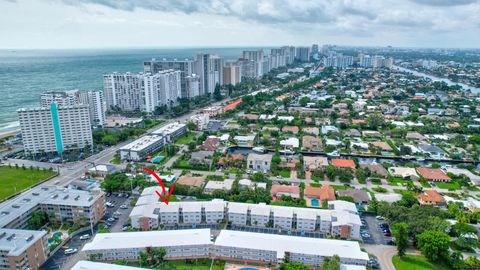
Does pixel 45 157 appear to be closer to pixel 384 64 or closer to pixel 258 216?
pixel 258 216

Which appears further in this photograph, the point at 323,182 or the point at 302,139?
the point at 302,139

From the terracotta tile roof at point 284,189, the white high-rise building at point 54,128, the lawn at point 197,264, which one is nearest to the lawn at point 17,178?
the white high-rise building at point 54,128

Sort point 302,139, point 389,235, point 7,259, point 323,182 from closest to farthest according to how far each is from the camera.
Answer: point 7,259
point 389,235
point 323,182
point 302,139

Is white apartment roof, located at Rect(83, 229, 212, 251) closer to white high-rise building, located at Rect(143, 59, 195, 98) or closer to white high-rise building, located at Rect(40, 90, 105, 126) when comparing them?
white high-rise building, located at Rect(40, 90, 105, 126)

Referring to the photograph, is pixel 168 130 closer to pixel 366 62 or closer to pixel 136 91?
pixel 136 91

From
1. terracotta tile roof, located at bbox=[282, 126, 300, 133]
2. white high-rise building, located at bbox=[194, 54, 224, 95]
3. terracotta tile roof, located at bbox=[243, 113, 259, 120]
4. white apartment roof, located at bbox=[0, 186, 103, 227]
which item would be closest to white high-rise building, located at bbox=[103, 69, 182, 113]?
white high-rise building, located at bbox=[194, 54, 224, 95]

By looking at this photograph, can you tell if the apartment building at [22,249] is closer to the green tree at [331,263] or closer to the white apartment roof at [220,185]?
the white apartment roof at [220,185]

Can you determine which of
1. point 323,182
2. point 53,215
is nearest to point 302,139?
point 323,182

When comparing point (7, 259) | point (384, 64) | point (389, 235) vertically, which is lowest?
point (389, 235)
